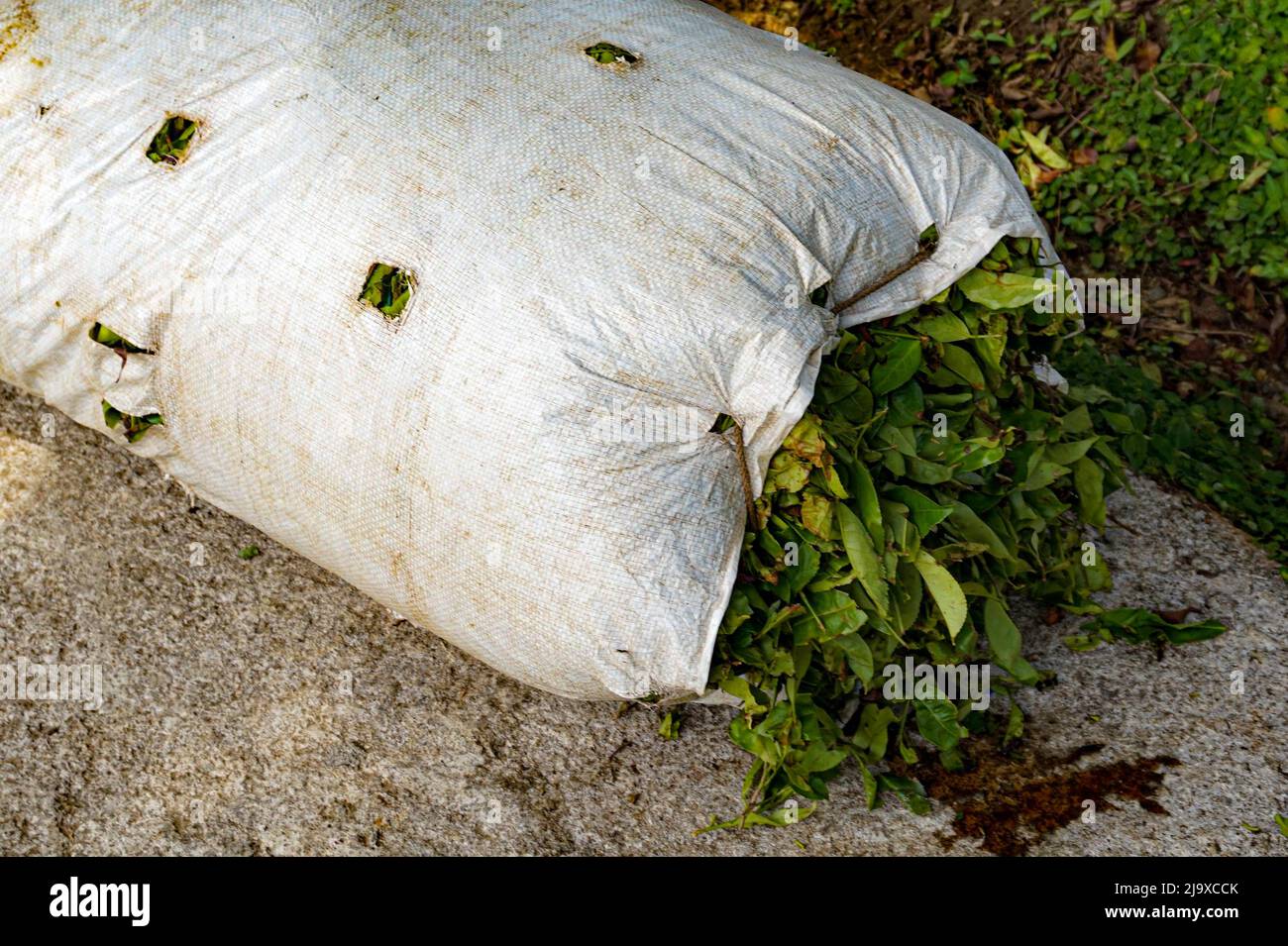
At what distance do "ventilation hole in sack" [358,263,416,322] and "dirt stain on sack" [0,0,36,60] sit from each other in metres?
0.96

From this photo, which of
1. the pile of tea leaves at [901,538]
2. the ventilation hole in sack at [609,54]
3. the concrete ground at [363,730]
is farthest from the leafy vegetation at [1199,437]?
the ventilation hole in sack at [609,54]

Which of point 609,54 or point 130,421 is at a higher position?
point 609,54

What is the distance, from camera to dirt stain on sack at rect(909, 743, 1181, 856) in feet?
7.30

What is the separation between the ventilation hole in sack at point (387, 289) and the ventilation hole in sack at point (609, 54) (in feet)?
1.87

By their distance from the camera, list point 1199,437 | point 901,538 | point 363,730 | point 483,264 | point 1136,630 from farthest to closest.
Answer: point 1199,437, point 1136,630, point 363,730, point 901,538, point 483,264

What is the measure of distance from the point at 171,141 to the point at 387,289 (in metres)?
0.55

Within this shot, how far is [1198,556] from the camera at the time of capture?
2838 millimetres

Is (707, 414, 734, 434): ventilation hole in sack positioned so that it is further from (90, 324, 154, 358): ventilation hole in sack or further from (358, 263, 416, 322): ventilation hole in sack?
(90, 324, 154, 358): ventilation hole in sack

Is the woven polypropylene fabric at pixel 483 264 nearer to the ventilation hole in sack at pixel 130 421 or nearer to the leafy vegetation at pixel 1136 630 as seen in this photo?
the ventilation hole in sack at pixel 130 421

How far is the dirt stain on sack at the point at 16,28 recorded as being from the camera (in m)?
2.31

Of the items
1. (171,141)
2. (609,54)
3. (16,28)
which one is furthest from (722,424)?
(16,28)

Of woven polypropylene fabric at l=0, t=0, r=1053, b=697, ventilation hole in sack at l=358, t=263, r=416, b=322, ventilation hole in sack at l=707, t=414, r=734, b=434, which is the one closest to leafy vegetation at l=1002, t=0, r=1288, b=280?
woven polypropylene fabric at l=0, t=0, r=1053, b=697

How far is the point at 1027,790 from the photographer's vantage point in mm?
2297

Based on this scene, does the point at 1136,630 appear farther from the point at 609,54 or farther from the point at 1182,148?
the point at 1182,148
